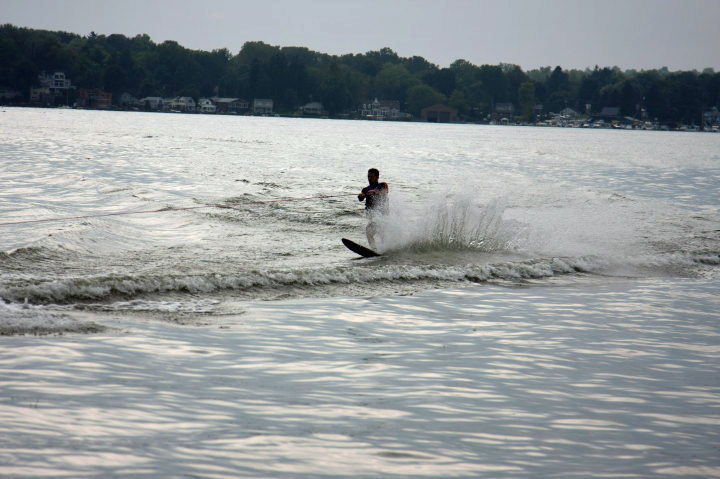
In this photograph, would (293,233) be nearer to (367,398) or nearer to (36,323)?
(36,323)

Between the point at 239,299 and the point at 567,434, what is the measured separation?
5.66 metres

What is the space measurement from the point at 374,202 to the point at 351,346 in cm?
695

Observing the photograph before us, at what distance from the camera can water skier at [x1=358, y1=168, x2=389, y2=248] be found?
Result: 49.4ft

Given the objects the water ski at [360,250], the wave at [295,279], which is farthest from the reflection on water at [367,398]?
the water ski at [360,250]

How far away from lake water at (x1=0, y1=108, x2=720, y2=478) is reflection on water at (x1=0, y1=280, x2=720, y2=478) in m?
0.03

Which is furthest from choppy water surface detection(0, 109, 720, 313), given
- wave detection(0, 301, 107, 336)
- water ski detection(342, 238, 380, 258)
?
wave detection(0, 301, 107, 336)

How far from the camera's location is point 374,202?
49.5 ft

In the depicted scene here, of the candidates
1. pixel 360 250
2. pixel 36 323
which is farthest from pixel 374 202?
pixel 36 323

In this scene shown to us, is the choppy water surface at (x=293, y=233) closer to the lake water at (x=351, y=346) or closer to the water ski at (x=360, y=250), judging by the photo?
the lake water at (x=351, y=346)

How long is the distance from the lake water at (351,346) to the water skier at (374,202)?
254 millimetres

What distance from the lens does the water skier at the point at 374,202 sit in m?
15.1

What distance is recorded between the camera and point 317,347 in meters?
8.30

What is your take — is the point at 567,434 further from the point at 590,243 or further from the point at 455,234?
the point at 590,243

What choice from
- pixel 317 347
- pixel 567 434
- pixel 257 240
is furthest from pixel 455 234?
pixel 567 434
